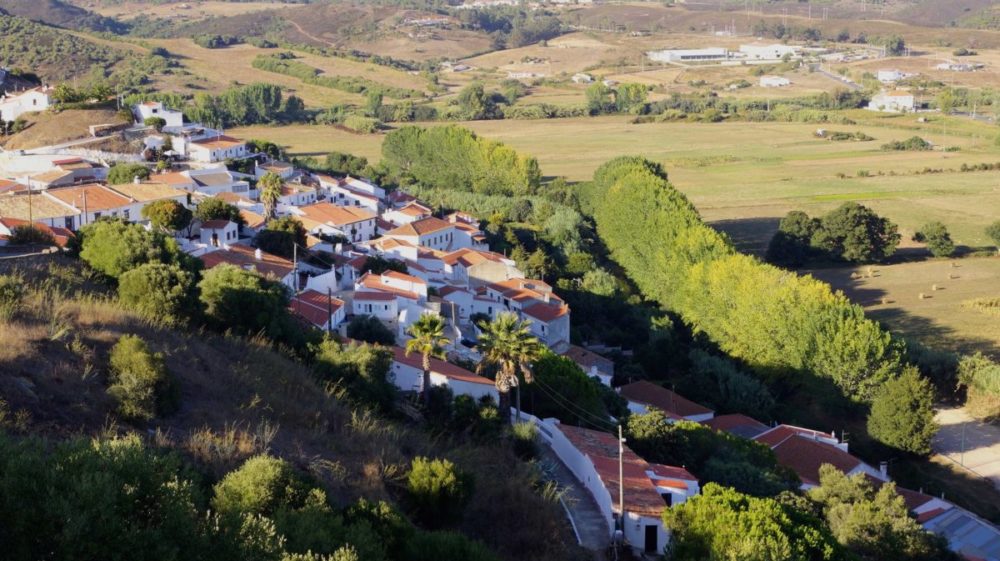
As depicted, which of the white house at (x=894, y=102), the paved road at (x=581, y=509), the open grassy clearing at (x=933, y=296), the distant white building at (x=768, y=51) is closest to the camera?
the paved road at (x=581, y=509)

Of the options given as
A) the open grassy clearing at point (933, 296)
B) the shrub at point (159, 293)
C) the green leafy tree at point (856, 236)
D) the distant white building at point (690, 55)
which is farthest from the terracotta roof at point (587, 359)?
the distant white building at point (690, 55)

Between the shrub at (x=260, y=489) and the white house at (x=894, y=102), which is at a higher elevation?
the shrub at (x=260, y=489)

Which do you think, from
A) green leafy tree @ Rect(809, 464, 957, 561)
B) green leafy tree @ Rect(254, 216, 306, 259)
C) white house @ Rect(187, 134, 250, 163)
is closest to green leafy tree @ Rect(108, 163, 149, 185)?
white house @ Rect(187, 134, 250, 163)

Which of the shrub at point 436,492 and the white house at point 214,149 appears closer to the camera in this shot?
the shrub at point 436,492

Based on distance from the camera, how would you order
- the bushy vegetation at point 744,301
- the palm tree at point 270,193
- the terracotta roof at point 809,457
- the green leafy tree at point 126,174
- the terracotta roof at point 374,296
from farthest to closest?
the green leafy tree at point 126,174, the palm tree at point 270,193, the bushy vegetation at point 744,301, the terracotta roof at point 374,296, the terracotta roof at point 809,457

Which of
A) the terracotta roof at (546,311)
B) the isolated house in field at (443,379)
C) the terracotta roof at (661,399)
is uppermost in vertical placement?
the isolated house in field at (443,379)

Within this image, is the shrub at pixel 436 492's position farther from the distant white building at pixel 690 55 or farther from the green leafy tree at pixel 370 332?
the distant white building at pixel 690 55

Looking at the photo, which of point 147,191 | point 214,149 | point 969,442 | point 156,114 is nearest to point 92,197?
point 147,191


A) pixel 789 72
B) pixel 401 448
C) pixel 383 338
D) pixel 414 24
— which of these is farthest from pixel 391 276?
pixel 414 24
